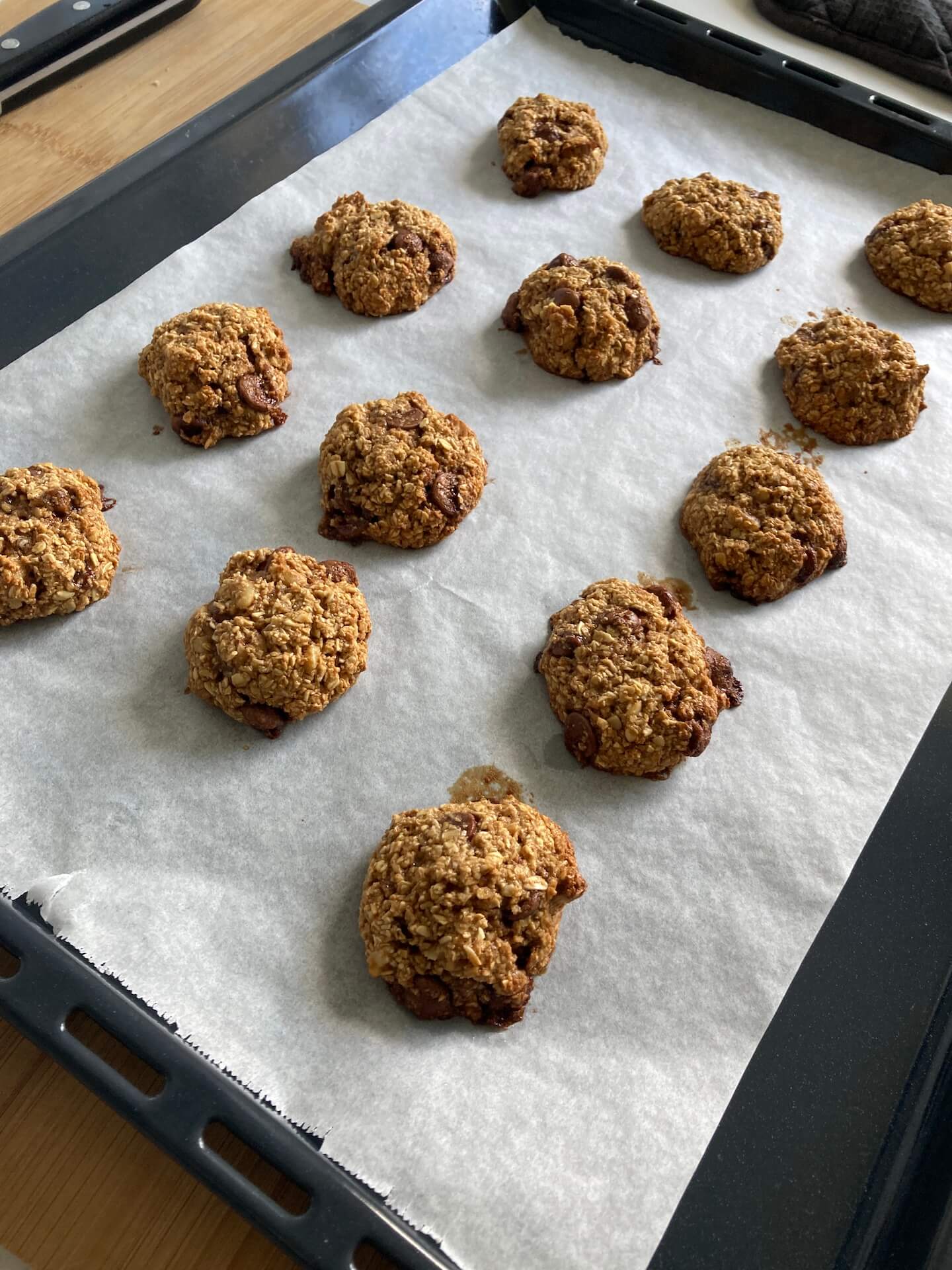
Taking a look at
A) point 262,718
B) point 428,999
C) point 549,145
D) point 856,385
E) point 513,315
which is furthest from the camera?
point 549,145

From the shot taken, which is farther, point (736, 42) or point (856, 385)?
point (736, 42)

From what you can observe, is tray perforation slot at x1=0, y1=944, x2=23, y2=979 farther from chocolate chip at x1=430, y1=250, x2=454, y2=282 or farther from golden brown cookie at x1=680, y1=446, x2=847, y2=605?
chocolate chip at x1=430, y1=250, x2=454, y2=282

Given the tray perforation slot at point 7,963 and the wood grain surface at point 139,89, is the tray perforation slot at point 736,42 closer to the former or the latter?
the wood grain surface at point 139,89

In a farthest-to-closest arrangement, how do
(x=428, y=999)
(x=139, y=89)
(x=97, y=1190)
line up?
1. (x=139, y=89)
2. (x=428, y=999)
3. (x=97, y=1190)

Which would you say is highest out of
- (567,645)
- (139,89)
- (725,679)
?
(139,89)

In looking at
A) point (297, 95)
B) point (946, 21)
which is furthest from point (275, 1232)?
point (946, 21)

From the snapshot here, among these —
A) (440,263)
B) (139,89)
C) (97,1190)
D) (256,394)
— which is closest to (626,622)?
(256,394)

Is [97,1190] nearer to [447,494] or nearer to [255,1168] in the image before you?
[255,1168]
